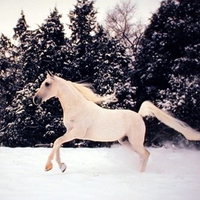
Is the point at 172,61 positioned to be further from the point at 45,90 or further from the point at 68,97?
the point at 45,90

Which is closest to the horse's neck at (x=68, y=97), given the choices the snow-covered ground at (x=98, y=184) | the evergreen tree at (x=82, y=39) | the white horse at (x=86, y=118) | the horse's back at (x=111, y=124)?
the white horse at (x=86, y=118)

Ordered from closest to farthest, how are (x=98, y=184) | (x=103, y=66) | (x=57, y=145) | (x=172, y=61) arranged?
(x=98, y=184) < (x=57, y=145) < (x=172, y=61) < (x=103, y=66)

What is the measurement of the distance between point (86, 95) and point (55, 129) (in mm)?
2721

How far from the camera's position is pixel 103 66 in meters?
5.91

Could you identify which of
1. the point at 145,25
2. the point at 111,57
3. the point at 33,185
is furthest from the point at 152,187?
the point at 111,57

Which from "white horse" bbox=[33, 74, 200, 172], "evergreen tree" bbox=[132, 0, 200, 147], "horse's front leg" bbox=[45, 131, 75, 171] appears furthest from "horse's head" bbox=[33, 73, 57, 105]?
"evergreen tree" bbox=[132, 0, 200, 147]

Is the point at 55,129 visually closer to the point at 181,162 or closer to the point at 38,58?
the point at 38,58

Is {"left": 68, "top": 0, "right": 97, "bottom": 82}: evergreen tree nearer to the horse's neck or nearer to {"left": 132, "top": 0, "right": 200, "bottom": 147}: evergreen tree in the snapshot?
{"left": 132, "top": 0, "right": 200, "bottom": 147}: evergreen tree

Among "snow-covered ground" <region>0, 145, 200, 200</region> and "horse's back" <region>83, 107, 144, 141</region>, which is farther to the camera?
"horse's back" <region>83, 107, 144, 141</region>

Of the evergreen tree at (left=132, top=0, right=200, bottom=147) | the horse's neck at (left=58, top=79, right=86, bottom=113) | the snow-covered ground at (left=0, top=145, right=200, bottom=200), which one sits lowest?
the snow-covered ground at (left=0, top=145, right=200, bottom=200)

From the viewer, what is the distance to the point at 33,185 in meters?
2.20

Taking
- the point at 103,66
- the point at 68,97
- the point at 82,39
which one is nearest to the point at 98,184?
the point at 68,97

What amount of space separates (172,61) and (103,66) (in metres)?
1.60

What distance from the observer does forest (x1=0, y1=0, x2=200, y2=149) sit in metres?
4.31
